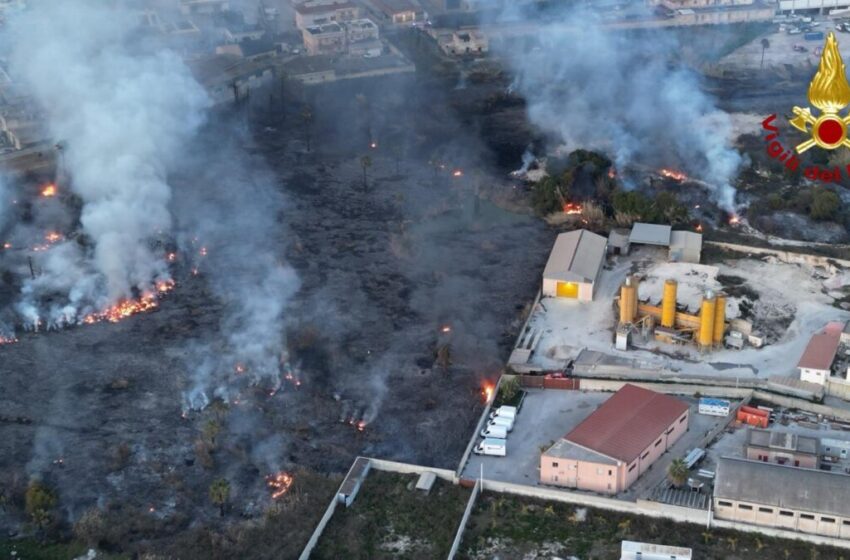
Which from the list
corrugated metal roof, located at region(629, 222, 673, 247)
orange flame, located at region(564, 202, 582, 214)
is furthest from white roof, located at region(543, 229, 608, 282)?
orange flame, located at region(564, 202, 582, 214)

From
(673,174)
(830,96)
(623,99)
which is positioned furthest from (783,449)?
(623,99)

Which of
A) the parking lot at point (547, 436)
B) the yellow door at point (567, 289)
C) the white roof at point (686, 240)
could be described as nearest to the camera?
the parking lot at point (547, 436)

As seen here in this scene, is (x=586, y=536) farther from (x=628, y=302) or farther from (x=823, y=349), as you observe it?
(x=823, y=349)

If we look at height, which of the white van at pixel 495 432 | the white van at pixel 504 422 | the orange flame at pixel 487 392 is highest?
the white van at pixel 495 432

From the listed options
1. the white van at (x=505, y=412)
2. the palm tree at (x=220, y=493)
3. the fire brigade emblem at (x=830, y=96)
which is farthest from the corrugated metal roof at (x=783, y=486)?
the palm tree at (x=220, y=493)

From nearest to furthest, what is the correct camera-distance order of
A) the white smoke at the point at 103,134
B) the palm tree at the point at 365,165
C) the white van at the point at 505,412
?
the white van at the point at 505,412 → the white smoke at the point at 103,134 → the palm tree at the point at 365,165

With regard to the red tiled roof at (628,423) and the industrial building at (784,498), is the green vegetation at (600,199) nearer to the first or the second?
the red tiled roof at (628,423)

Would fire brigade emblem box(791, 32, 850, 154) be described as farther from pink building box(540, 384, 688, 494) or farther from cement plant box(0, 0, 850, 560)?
pink building box(540, 384, 688, 494)
